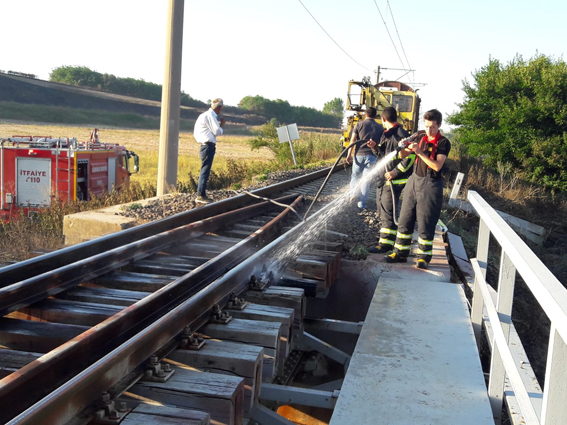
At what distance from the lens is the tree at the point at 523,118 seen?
23844mm

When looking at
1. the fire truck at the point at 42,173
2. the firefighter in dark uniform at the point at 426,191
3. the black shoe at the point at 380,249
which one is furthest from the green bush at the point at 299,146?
the firefighter in dark uniform at the point at 426,191

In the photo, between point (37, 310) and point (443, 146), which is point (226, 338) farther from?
point (443, 146)

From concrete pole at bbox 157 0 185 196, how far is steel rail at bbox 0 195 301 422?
7.29 m

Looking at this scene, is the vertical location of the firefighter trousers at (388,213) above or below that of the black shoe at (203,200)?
above

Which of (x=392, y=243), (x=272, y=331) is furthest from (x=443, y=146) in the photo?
(x=272, y=331)

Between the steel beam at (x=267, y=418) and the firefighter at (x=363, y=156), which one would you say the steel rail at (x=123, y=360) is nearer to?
the steel beam at (x=267, y=418)

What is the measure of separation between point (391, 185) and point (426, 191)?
1269mm

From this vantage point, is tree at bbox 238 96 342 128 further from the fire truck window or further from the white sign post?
the white sign post

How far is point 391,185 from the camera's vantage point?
756 centimetres

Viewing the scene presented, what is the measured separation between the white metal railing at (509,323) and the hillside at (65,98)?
83.7 meters

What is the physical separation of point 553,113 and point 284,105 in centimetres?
10597

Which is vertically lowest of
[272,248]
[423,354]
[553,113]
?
[423,354]

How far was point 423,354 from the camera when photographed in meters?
4.03

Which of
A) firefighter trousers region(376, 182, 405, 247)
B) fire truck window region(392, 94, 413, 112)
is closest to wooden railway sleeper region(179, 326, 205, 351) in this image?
firefighter trousers region(376, 182, 405, 247)
